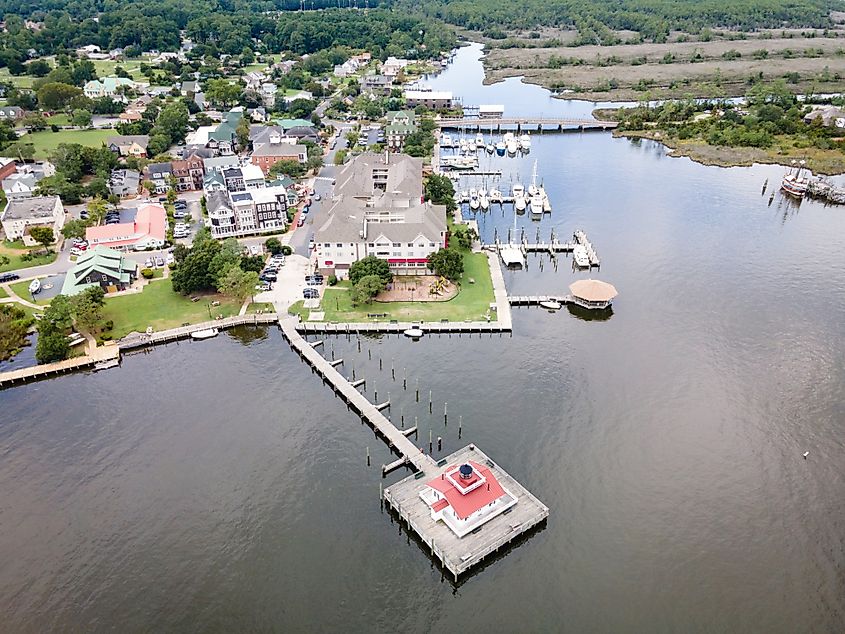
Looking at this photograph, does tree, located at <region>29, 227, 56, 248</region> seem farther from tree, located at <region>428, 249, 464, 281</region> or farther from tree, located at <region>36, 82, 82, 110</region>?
tree, located at <region>36, 82, 82, 110</region>

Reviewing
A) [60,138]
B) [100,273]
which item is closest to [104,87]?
[60,138]

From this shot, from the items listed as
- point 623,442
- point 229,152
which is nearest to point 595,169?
point 229,152

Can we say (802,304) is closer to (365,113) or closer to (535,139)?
(535,139)

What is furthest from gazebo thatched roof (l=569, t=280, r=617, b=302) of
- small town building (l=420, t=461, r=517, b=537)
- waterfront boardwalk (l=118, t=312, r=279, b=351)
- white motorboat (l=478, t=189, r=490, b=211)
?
waterfront boardwalk (l=118, t=312, r=279, b=351)

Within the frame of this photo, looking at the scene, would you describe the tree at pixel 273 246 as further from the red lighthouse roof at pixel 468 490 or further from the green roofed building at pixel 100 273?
the red lighthouse roof at pixel 468 490

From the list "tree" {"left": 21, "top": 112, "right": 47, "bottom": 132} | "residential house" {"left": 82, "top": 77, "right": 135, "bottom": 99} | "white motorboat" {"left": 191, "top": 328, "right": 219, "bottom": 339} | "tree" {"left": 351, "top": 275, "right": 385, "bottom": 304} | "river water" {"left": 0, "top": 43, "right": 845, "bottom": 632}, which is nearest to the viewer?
"river water" {"left": 0, "top": 43, "right": 845, "bottom": 632}

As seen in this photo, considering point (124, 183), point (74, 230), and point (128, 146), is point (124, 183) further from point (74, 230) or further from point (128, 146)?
point (74, 230)
